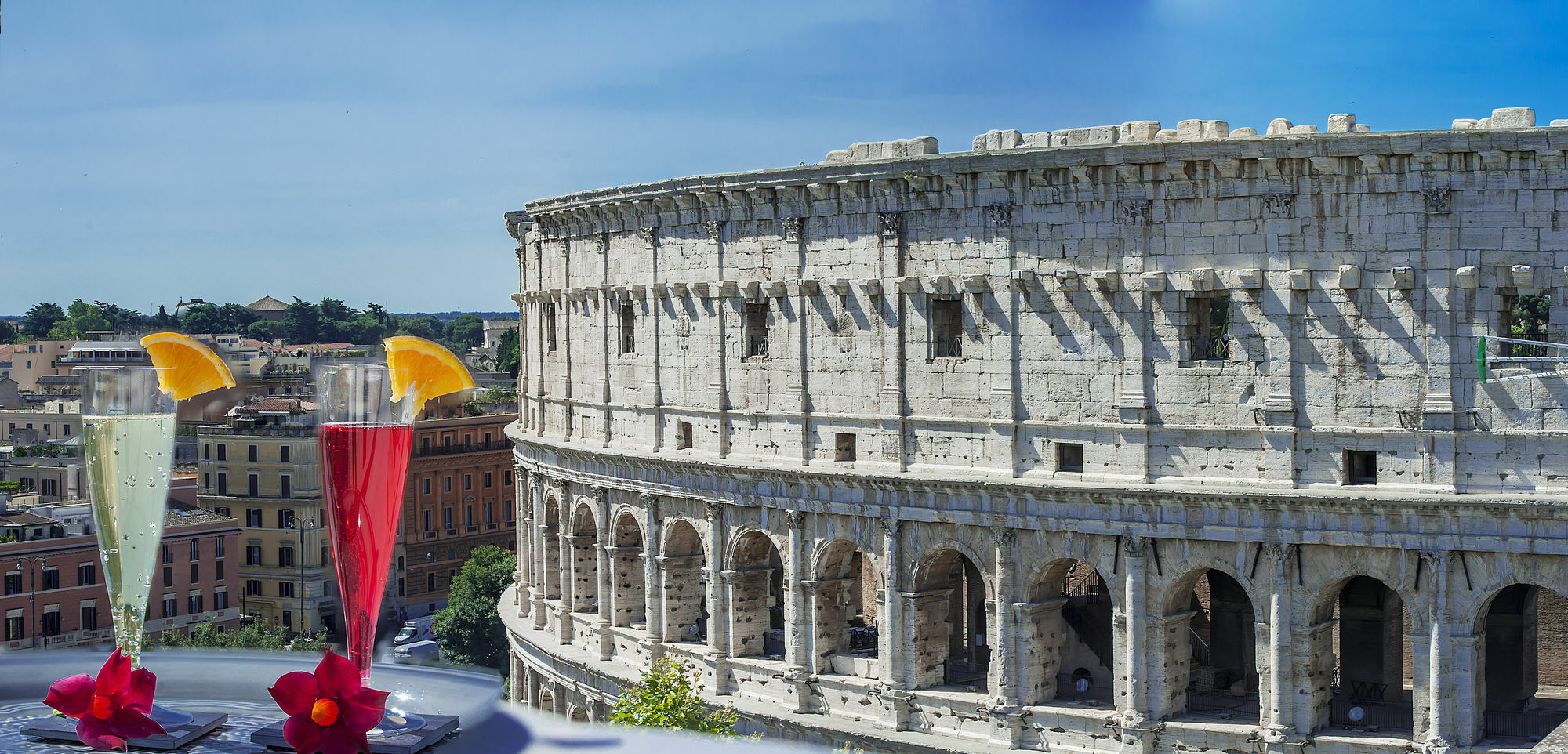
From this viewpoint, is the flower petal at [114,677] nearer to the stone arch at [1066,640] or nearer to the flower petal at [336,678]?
the flower petal at [336,678]

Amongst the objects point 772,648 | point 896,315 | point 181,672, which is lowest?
point 772,648

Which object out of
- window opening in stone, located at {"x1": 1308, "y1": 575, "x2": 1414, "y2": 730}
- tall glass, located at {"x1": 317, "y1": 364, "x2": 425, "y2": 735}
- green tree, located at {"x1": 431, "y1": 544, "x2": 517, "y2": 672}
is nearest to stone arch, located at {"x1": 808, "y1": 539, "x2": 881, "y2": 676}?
window opening in stone, located at {"x1": 1308, "y1": 575, "x2": 1414, "y2": 730}

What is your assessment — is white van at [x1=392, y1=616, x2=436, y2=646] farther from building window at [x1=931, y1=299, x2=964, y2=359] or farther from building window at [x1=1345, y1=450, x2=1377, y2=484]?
building window at [x1=1345, y1=450, x2=1377, y2=484]

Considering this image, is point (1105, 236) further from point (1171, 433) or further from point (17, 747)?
point (17, 747)

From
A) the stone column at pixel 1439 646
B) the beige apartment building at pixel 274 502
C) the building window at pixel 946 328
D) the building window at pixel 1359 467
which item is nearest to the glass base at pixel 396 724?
the stone column at pixel 1439 646

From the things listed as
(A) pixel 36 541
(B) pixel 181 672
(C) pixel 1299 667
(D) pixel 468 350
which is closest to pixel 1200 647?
(C) pixel 1299 667

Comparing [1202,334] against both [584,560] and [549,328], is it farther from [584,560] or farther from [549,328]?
[549,328]
